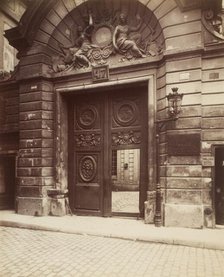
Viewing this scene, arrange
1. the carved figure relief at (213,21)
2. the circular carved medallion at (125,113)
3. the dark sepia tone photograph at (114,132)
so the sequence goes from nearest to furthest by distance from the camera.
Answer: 1. the dark sepia tone photograph at (114,132)
2. the carved figure relief at (213,21)
3. the circular carved medallion at (125,113)

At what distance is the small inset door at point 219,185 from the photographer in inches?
334

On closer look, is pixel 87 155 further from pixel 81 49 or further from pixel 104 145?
pixel 81 49

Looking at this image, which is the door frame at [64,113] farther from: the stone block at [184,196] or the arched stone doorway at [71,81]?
the stone block at [184,196]

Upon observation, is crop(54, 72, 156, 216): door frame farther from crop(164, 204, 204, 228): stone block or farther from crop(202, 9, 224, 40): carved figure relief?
crop(202, 9, 224, 40): carved figure relief

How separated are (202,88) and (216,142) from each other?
58.0 inches

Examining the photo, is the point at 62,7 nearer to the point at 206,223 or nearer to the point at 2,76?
the point at 2,76

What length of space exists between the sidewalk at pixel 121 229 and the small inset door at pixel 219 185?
1.41 feet

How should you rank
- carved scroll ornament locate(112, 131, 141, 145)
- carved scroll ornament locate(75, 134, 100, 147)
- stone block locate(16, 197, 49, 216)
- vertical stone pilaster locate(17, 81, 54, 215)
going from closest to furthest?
carved scroll ornament locate(112, 131, 141, 145) < stone block locate(16, 197, 49, 216) < vertical stone pilaster locate(17, 81, 54, 215) < carved scroll ornament locate(75, 134, 100, 147)

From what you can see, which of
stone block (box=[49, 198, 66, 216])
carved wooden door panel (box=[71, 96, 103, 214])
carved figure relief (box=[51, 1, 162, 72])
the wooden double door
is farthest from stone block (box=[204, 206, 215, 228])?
carved figure relief (box=[51, 1, 162, 72])

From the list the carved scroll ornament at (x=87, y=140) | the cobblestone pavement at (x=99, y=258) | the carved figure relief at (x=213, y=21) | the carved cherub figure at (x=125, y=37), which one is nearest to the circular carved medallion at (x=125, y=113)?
the carved scroll ornament at (x=87, y=140)

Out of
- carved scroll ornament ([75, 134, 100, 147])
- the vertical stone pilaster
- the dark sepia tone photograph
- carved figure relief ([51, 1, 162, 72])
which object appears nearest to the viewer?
the dark sepia tone photograph

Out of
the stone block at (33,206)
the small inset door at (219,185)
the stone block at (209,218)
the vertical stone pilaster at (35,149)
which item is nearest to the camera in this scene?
the stone block at (209,218)

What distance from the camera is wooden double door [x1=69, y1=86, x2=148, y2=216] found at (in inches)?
390

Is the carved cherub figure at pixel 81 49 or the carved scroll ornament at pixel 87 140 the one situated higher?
the carved cherub figure at pixel 81 49
